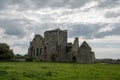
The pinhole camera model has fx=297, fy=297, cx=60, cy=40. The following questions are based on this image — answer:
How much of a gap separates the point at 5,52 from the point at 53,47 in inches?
673

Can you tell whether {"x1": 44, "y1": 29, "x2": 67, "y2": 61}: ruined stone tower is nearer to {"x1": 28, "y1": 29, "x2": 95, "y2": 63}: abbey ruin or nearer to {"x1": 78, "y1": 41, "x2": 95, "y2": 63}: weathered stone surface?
{"x1": 28, "y1": 29, "x2": 95, "y2": 63}: abbey ruin

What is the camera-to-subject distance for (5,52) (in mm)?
85500

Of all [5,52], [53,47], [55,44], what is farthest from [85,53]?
[5,52]

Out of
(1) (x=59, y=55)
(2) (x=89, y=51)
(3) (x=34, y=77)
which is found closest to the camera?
(3) (x=34, y=77)

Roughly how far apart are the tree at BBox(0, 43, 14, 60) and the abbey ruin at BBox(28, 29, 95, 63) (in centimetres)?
1062

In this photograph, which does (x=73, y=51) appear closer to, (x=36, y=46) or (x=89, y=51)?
(x=89, y=51)

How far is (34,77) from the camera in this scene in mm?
29578

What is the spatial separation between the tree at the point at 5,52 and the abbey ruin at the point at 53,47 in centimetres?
1062

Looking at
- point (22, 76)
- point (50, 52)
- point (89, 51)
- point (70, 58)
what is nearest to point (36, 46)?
point (50, 52)

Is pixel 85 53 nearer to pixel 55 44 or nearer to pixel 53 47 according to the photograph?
pixel 55 44

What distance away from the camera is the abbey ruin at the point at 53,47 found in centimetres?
9312

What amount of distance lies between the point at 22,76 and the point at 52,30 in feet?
219

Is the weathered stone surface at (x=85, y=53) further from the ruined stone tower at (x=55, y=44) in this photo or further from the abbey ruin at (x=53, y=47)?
the ruined stone tower at (x=55, y=44)

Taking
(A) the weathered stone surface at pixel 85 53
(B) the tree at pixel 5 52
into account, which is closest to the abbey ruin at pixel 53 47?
(A) the weathered stone surface at pixel 85 53
